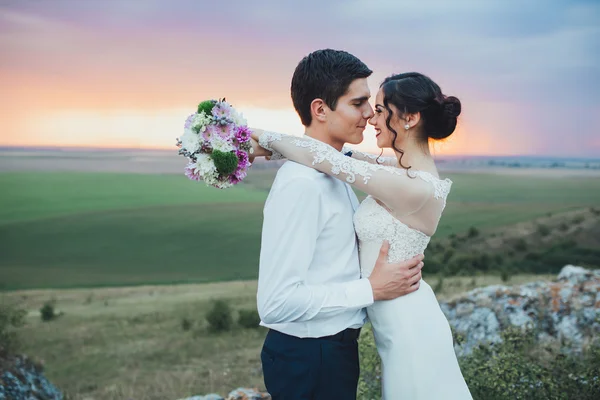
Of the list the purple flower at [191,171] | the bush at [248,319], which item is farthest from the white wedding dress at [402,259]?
the bush at [248,319]

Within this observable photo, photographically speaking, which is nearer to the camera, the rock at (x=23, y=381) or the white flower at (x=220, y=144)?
the white flower at (x=220, y=144)

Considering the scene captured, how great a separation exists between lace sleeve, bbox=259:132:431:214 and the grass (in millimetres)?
5903

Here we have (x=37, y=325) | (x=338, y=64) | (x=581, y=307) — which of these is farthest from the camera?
(x=37, y=325)

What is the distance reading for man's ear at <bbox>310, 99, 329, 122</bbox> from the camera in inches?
117

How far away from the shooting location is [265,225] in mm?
2705

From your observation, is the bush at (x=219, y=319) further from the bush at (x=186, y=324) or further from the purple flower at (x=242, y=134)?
the purple flower at (x=242, y=134)

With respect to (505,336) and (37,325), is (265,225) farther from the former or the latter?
(37,325)

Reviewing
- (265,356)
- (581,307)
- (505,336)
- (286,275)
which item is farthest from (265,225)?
(581,307)

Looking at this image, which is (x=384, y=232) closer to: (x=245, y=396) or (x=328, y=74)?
(x=328, y=74)

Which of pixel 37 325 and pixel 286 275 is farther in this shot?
pixel 37 325

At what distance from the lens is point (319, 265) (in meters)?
2.79

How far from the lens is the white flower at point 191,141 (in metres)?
3.05

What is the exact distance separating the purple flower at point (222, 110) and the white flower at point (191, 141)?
0.50 ft

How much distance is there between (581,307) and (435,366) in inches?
204
